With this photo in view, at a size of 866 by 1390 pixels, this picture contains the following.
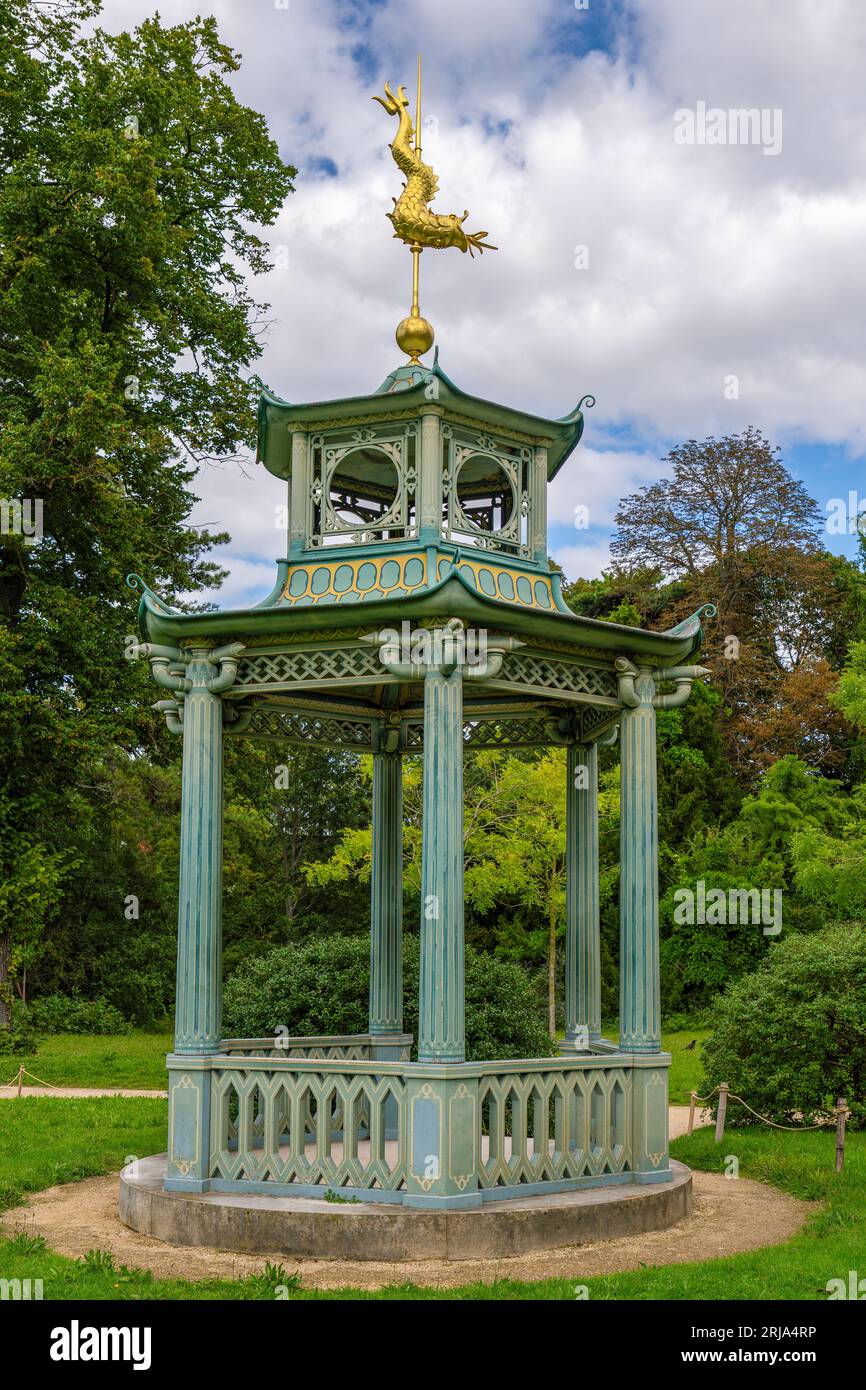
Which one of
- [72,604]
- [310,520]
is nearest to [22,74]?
[72,604]

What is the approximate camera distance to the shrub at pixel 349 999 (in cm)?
1441

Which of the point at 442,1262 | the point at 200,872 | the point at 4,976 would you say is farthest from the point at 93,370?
the point at 442,1262

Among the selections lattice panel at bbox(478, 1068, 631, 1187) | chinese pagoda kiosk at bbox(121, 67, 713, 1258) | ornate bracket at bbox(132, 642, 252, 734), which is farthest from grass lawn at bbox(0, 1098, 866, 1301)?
ornate bracket at bbox(132, 642, 252, 734)

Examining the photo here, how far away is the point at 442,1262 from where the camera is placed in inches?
339

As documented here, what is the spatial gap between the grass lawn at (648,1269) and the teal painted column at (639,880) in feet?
6.27

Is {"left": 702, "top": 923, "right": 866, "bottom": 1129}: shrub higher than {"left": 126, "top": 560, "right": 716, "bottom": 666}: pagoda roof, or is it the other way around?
{"left": 126, "top": 560, "right": 716, "bottom": 666}: pagoda roof

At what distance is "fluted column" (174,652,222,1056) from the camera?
33.1 ft

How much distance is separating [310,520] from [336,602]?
108cm

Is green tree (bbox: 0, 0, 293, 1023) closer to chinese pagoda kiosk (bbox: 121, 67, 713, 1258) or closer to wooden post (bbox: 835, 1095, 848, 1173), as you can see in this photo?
chinese pagoda kiosk (bbox: 121, 67, 713, 1258)

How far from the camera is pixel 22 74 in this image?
949 inches

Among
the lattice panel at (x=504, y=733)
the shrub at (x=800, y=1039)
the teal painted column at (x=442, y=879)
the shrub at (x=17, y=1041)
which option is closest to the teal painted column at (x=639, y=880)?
the teal painted column at (x=442, y=879)

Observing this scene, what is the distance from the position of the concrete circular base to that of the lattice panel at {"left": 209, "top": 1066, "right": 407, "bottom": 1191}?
187 mm

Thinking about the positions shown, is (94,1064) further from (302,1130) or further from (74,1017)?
(302,1130)

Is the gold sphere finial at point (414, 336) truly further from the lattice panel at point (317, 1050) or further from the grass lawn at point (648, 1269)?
the grass lawn at point (648, 1269)
